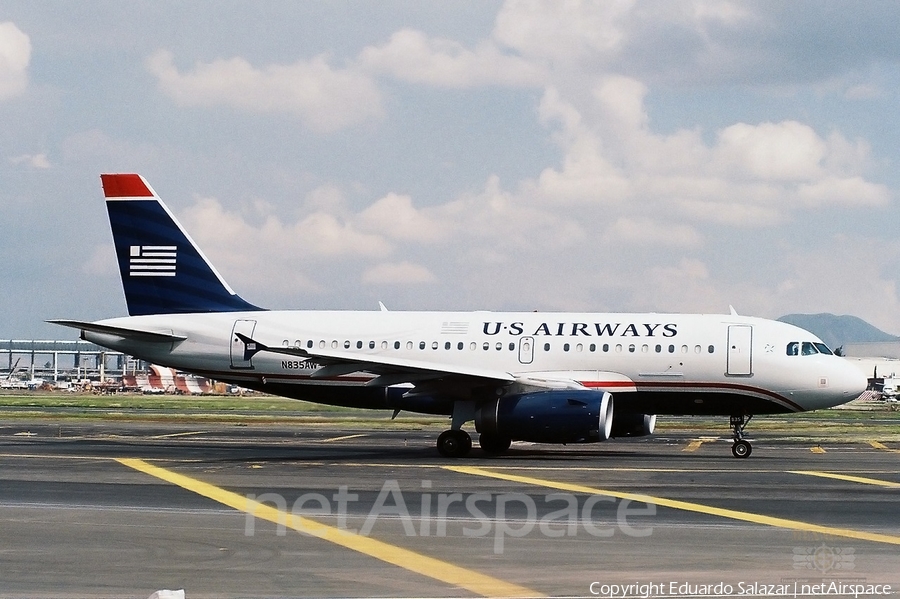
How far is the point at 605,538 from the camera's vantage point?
1432cm

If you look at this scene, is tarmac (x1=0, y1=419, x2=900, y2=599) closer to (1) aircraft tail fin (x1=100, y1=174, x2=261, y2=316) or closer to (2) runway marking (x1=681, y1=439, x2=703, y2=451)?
(2) runway marking (x1=681, y1=439, x2=703, y2=451)

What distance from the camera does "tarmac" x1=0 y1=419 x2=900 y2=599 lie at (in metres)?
11.5

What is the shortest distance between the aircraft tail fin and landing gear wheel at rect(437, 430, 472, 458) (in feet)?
27.9

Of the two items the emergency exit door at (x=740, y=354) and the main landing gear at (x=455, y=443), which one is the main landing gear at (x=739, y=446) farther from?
the main landing gear at (x=455, y=443)

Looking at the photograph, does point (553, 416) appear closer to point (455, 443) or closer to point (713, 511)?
point (455, 443)

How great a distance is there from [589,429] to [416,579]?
Result: 15924 mm

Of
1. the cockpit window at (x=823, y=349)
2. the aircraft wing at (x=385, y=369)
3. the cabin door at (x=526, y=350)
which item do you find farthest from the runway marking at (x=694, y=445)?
the aircraft wing at (x=385, y=369)

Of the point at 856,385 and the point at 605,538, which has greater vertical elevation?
the point at 856,385

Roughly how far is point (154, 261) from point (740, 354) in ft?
56.8

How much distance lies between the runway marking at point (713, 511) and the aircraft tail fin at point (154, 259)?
13796mm

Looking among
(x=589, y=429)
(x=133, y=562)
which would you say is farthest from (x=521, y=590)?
(x=589, y=429)

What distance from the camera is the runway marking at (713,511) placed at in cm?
1474

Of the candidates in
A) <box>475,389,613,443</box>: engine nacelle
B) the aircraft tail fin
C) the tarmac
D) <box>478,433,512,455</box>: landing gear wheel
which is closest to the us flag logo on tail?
the aircraft tail fin

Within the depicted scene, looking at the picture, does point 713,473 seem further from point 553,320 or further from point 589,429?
point 553,320
